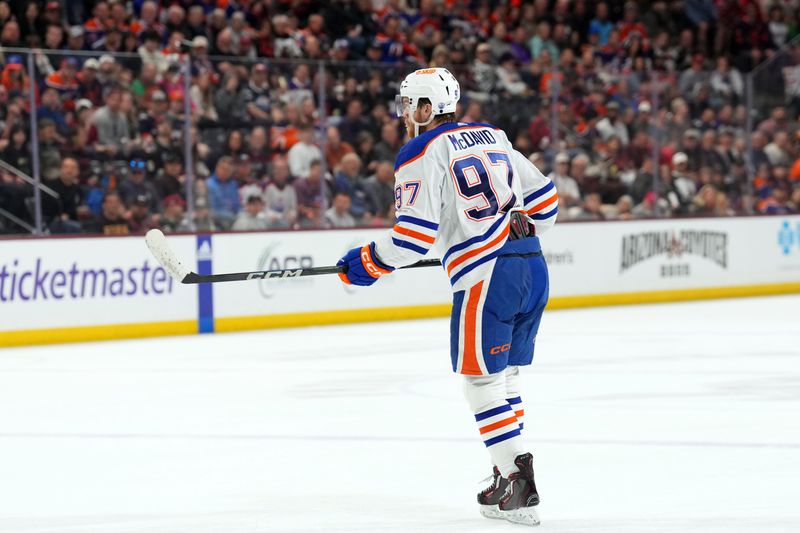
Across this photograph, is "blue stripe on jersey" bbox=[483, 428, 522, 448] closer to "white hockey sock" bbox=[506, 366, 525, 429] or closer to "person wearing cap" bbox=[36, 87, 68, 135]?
"white hockey sock" bbox=[506, 366, 525, 429]

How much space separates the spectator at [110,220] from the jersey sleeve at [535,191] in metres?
5.46

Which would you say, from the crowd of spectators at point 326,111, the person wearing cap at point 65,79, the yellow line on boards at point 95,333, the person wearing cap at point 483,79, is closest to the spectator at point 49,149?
the crowd of spectators at point 326,111

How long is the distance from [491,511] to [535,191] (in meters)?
1.03

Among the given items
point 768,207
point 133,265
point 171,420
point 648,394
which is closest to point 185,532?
point 171,420

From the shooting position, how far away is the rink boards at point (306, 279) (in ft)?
28.1

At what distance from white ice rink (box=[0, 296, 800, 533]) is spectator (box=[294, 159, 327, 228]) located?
4.84 feet

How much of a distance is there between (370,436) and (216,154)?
15.1ft

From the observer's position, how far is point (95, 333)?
28.6ft

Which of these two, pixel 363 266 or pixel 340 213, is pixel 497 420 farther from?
pixel 340 213

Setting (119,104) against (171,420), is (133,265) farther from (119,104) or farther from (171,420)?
(171,420)

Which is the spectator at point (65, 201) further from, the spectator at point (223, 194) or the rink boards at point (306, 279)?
the spectator at point (223, 194)

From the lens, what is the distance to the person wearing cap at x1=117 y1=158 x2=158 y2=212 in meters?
8.77

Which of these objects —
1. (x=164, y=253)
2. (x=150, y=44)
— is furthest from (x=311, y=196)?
(x=164, y=253)

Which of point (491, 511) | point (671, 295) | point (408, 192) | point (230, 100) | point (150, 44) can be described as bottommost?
point (671, 295)
